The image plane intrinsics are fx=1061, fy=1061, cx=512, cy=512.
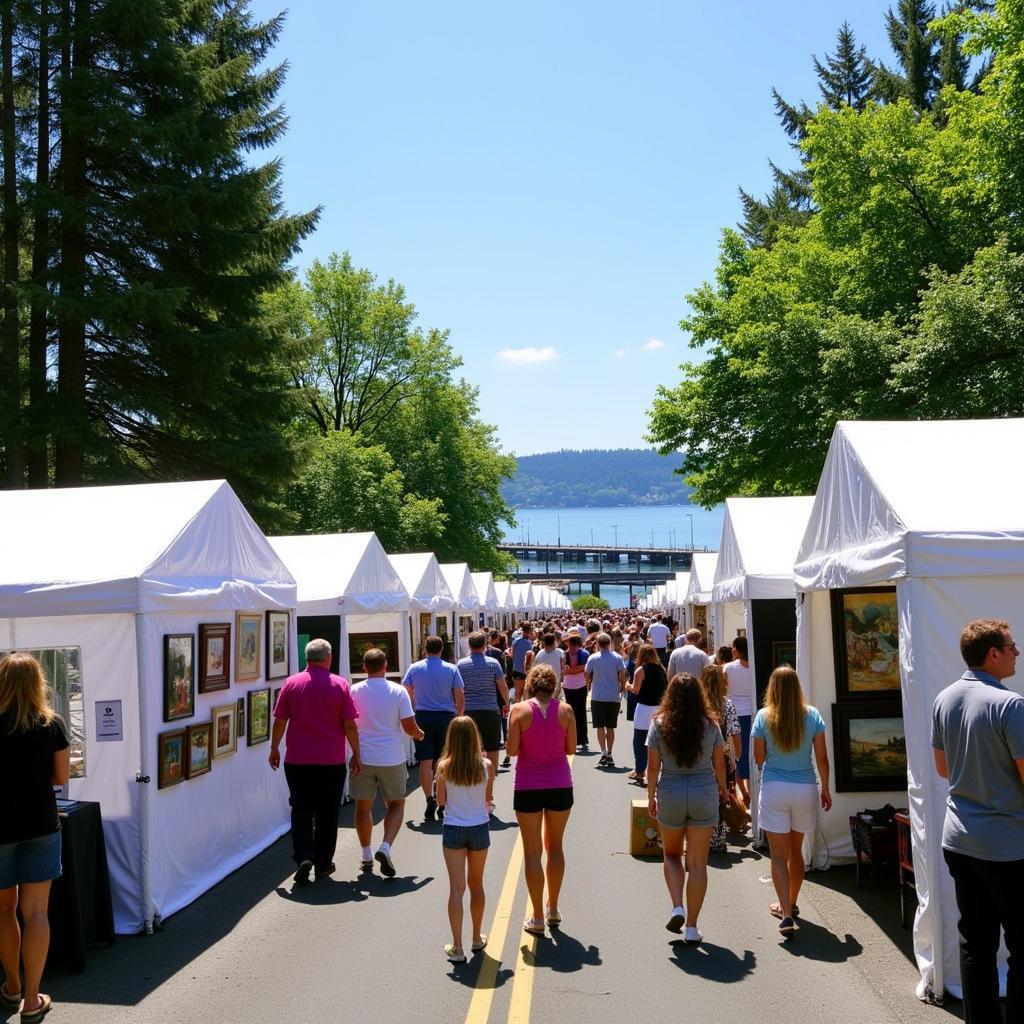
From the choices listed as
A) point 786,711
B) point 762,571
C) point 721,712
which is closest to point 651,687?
point 762,571

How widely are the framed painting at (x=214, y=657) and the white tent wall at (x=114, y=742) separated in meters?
1.21

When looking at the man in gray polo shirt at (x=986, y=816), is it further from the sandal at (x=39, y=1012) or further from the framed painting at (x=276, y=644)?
the framed painting at (x=276, y=644)

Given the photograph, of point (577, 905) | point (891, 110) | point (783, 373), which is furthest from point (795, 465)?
point (577, 905)

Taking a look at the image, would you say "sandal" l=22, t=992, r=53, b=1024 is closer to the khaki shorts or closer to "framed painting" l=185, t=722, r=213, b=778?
"framed painting" l=185, t=722, r=213, b=778

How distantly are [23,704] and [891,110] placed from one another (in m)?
22.4

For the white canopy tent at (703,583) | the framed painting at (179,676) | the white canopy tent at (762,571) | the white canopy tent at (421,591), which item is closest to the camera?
the framed painting at (179,676)

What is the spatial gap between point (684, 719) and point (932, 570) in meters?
1.84

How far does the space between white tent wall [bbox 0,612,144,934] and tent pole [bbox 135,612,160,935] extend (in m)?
0.03

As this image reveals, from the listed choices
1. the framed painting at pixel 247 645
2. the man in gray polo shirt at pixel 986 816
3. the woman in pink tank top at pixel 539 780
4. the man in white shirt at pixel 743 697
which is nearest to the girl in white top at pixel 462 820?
the woman in pink tank top at pixel 539 780

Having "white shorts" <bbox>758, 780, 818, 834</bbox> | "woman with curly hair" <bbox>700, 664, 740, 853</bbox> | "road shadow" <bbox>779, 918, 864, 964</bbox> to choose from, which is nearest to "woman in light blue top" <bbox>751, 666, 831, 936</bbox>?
"white shorts" <bbox>758, 780, 818, 834</bbox>

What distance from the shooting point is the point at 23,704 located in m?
5.80

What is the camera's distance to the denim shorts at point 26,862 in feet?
19.0

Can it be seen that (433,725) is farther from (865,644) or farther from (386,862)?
(865,644)

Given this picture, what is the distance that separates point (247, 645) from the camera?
34.7 ft
